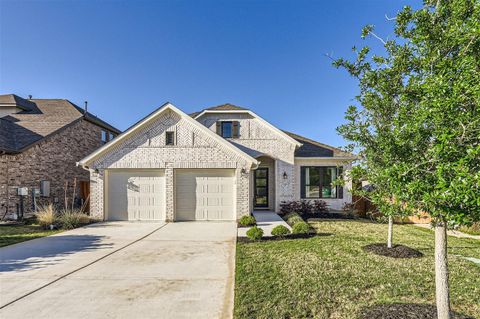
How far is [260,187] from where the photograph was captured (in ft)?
50.2

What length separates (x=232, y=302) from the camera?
13.4ft

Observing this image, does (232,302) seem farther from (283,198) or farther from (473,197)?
(283,198)

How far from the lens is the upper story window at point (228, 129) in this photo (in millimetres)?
14914

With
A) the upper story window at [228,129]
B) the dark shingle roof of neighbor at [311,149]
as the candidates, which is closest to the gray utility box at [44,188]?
the dark shingle roof of neighbor at [311,149]

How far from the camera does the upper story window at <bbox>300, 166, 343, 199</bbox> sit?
1440cm

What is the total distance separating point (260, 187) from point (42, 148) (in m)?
12.1

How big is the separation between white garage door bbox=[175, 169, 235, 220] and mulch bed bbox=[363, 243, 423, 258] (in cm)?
Result: 627

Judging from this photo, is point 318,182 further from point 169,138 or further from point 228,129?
point 169,138

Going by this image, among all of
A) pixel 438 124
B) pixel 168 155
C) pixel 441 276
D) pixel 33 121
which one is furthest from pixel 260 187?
pixel 33 121

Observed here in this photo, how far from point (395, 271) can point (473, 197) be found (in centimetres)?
389

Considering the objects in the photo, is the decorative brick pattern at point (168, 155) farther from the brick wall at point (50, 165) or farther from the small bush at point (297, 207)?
the brick wall at point (50, 165)

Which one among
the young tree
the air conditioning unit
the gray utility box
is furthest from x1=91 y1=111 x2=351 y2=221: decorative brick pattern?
the young tree

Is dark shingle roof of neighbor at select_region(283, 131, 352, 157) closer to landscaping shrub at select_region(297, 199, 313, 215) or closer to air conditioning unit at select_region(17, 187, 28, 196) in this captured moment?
landscaping shrub at select_region(297, 199, 313, 215)

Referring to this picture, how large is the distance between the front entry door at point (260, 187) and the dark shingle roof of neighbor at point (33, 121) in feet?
38.2
